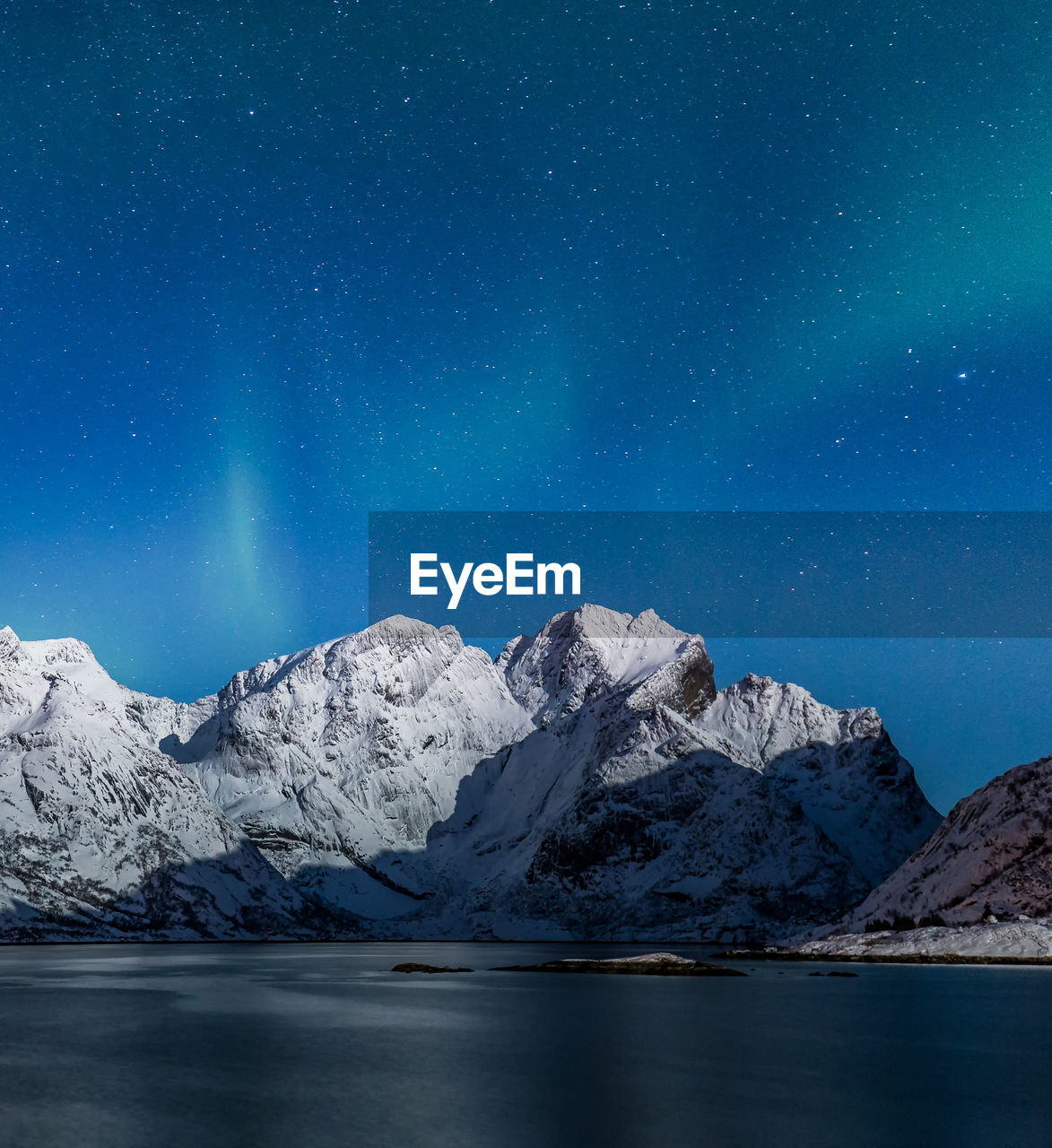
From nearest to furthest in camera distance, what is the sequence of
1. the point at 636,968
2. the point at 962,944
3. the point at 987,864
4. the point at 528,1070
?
the point at 528,1070
the point at 636,968
the point at 962,944
the point at 987,864

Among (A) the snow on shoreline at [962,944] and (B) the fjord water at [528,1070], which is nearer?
(B) the fjord water at [528,1070]

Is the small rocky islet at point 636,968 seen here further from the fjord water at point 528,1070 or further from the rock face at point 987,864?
the fjord water at point 528,1070

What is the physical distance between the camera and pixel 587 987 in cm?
10606

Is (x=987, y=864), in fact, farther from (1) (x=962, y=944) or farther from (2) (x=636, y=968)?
(2) (x=636, y=968)

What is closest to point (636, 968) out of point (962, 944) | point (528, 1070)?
point (962, 944)

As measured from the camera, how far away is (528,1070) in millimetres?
42406

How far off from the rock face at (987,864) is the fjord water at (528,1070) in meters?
69.3

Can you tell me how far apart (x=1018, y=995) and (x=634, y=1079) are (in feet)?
195

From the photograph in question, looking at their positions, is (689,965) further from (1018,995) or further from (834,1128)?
(834,1128)

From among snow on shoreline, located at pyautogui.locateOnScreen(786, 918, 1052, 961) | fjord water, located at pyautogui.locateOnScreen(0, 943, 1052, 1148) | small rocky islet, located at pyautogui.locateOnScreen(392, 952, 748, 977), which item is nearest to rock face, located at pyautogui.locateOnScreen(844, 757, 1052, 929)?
snow on shoreline, located at pyautogui.locateOnScreen(786, 918, 1052, 961)

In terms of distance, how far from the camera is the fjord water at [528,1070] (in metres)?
29.6

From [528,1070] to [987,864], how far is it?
441 feet

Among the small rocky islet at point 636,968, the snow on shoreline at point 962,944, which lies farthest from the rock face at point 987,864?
the small rocky islet at point 636,968

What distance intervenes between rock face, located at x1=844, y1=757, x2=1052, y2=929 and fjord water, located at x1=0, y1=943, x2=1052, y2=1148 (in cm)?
6930
